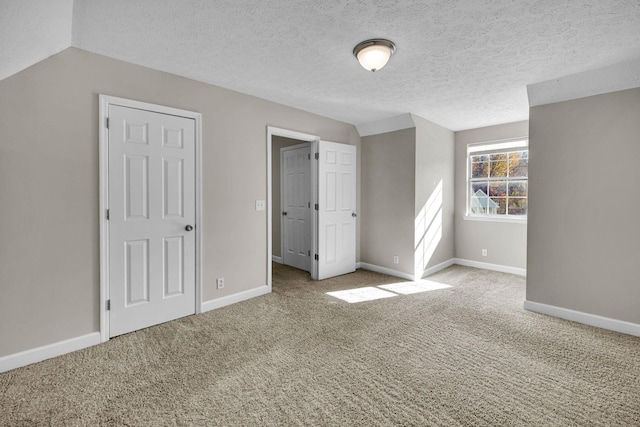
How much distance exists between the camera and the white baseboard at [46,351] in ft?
6.96

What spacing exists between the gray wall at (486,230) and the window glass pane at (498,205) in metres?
0.21

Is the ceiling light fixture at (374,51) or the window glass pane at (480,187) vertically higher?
the ceiling light fixture at (374,51)

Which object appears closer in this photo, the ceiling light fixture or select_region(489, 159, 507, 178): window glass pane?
the ceiling light fixture

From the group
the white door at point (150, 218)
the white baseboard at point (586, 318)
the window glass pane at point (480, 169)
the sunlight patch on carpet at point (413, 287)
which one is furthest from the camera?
the window glass pane at point (480, 169)

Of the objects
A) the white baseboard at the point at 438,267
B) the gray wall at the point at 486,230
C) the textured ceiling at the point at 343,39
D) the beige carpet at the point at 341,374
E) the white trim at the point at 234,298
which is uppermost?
the textured ceiling at the point at 343,39

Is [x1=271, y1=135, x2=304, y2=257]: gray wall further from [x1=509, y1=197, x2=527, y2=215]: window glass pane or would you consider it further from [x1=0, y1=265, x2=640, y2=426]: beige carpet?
[x1=509, y1=197, x2=527, y2=215]: window glass pane

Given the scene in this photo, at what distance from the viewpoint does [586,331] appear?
2.78m

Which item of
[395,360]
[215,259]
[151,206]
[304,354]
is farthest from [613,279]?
[151,206]

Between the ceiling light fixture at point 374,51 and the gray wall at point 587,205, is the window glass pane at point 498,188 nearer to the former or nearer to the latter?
the gray wall at point 587,205

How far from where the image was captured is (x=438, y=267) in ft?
16.4

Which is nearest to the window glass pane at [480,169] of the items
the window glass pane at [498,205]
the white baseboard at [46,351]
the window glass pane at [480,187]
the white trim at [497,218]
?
the window glass pane at [480,187]

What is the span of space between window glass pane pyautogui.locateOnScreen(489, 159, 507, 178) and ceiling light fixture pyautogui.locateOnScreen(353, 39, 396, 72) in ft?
11.4

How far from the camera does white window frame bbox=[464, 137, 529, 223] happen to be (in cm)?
468

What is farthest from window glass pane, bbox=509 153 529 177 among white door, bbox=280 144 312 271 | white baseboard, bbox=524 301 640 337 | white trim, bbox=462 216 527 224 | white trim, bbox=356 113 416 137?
white door, bbox=280 144 312 271
